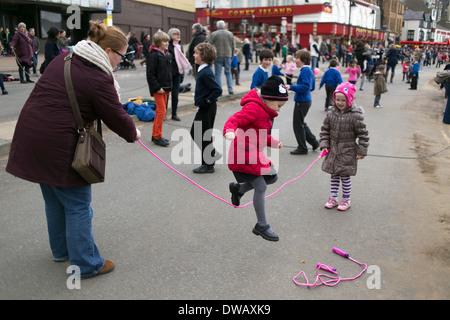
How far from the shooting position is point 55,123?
2.88 meters

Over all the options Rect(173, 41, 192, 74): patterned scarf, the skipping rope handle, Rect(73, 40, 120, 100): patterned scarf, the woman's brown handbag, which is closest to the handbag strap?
the woman's brown handbag

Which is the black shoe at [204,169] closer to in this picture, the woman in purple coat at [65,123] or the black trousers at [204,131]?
the black trousers at [204,131]

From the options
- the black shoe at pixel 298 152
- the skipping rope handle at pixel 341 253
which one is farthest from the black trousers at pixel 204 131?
the skipping rope handle at pixel 341 253

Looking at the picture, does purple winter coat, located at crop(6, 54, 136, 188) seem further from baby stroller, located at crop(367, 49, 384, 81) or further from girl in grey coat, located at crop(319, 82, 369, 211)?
baby stroller, located at crop(367, 49, 384, 81)

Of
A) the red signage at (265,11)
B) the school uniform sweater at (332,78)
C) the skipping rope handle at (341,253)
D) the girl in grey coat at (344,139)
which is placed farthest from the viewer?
the red signage at (265,11)

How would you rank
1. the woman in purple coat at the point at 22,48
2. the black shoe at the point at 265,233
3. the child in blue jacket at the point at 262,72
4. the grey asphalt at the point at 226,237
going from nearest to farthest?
the grey asphalt at the point at 226,237, the black shoe at the point at 265,233, the child in blue jacket at the point at 262,72, the woman in purple coat at the point at 22,48

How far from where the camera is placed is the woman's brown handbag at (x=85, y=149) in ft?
9.47

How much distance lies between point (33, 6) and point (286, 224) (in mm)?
26180

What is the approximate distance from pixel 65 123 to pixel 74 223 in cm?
78

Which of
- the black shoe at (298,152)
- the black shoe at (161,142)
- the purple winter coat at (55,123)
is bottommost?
the black shoe at (298,152)

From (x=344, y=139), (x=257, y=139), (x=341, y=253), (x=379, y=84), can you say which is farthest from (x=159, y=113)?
(x=379, y=84)

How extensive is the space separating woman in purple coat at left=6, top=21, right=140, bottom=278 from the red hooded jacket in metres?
1.16

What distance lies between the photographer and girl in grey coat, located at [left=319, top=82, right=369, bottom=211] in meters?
4.79

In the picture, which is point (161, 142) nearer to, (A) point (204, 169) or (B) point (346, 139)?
(A) point (204, 169)
